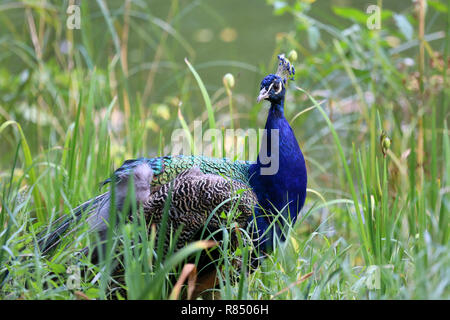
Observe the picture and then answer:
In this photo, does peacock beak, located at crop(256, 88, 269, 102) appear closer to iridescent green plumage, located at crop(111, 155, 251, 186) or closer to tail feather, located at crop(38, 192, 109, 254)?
iridescent green plumage, located at crop(111, 155, 251, 186)

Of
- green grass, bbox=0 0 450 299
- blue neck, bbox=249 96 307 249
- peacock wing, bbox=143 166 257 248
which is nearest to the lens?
green grass, bbox=0 0 450 299

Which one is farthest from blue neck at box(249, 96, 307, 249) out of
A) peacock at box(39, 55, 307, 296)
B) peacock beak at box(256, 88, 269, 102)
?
peacock beak at box(256, 88, 269, 102)

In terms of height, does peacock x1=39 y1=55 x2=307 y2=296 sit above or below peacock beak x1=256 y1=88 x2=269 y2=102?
below

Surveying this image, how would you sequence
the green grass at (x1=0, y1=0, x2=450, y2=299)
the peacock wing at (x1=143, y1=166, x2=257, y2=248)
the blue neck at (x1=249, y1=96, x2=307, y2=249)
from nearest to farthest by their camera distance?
the green grass at (x1=0, y1=0, x2=450, y2=299) < the peacock wing at (x1=143, y1=166, x2=257, y2=248) < the blue neck at (x1=249, y1=96, x2=307, y2=249)

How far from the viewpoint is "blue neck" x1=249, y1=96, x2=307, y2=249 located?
102 inches

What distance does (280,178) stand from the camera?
8.46ft

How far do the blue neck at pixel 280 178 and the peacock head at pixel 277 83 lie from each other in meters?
0.04

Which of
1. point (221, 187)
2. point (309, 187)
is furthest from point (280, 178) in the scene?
point (309, 187)

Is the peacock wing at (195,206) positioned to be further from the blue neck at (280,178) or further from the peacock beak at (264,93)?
the peacock beak at (264,93)

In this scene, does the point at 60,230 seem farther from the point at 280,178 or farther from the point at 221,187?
the point at 280,178

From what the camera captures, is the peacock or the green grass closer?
the green grass

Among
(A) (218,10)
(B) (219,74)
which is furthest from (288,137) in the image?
(A) (218,10)

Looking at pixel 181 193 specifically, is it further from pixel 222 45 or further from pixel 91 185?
pixel 222 45
